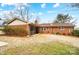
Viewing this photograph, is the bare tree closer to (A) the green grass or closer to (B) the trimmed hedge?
(B) the trimmed hedge

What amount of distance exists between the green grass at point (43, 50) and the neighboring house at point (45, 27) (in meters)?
0.15

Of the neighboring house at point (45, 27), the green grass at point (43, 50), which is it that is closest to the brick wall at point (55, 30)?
the neighboring house at point (45, 27)

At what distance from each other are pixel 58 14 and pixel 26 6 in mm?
352

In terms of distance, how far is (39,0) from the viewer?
2207 millimetres

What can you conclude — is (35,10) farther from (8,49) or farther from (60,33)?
(8,49)

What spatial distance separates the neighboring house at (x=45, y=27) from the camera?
2.23 m

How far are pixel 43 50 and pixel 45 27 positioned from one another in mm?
249

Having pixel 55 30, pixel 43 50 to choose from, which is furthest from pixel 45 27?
pixel 43 50

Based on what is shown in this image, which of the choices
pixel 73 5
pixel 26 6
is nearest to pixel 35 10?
pixel 26 6

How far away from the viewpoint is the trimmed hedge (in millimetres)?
2244

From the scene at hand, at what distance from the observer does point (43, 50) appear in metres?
2.20

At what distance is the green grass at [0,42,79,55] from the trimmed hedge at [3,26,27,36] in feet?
0.49

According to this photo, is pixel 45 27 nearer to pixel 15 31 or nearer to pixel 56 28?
pixel 56 28

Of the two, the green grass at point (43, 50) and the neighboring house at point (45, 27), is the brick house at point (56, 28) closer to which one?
the neighboring house at point (45, 27)
